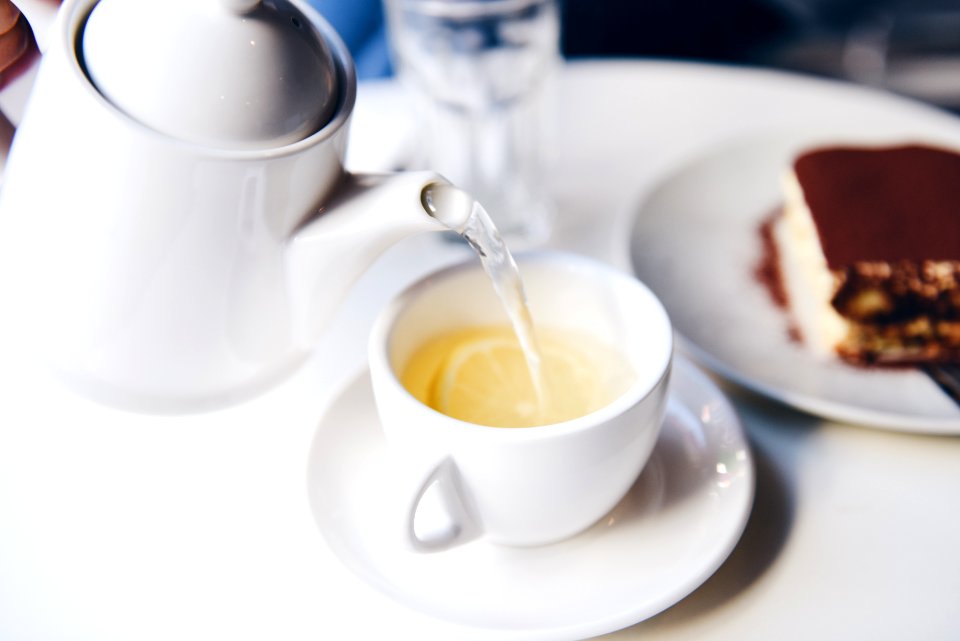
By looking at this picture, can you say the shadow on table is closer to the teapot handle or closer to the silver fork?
the silver fork

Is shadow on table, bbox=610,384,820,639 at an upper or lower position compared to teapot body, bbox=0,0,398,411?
lower

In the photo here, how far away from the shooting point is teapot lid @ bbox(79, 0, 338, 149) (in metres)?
0.51

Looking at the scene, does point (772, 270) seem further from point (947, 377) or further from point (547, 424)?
point (547, 424)

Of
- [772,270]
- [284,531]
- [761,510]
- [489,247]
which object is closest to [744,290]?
[772,270]

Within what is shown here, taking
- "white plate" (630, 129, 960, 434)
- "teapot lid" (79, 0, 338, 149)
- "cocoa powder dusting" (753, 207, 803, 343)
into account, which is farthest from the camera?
"cocoa powder dusting" (753, 207, 803, 343)

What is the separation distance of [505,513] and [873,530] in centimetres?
29

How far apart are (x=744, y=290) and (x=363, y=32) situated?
105cm

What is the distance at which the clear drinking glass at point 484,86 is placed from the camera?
107 centimetres

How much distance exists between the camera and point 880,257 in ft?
2.81

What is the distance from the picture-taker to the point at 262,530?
0.66 meters

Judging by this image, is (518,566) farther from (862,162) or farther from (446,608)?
(862,162)

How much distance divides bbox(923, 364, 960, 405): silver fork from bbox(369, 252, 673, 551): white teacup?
1.00 feet

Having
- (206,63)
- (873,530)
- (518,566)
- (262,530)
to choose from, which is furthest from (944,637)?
(206,63)

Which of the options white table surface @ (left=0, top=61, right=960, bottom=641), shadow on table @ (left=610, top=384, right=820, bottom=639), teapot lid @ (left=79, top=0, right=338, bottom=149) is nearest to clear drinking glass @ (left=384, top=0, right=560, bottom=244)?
white table surface @ (left=0, top=61, right=960, bottom=641)
